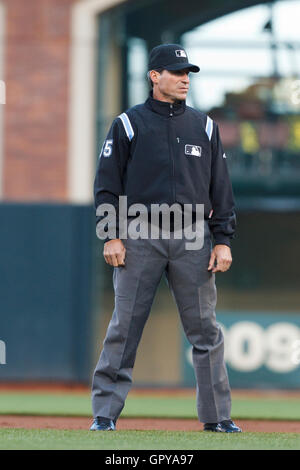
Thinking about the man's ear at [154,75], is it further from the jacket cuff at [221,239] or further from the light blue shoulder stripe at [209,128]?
the jacket cuff at [221,239]

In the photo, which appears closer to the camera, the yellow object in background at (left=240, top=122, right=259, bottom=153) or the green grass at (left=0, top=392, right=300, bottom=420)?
the green grass at (left=0, top=392, right=300, bottom=420)

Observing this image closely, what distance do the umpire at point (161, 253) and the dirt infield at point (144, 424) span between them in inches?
30.2

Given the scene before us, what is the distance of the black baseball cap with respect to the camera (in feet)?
16.5

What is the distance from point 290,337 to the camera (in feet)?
33.6

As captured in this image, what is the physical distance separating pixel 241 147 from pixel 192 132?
5.98 meters

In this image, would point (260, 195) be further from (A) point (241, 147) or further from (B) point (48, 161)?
(B) point (48, 161)

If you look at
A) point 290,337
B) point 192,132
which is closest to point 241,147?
point 290,337

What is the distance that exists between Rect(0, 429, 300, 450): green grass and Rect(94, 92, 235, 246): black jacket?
0.99 meters

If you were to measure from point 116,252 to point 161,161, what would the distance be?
492mm

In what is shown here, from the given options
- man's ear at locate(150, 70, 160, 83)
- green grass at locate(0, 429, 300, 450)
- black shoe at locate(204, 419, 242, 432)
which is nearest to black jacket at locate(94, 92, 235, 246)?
man's ear at locate(150, 70, 160, 83)

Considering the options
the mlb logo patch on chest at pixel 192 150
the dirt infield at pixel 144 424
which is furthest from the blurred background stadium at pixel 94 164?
the mlb logo patch on chest at pixel 192 150

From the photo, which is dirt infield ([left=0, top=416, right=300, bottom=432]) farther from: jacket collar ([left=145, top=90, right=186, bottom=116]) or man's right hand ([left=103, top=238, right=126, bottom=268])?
jacket collar ([left=145, top=90, right=186, bottom=116])

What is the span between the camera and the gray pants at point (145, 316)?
16.3ft

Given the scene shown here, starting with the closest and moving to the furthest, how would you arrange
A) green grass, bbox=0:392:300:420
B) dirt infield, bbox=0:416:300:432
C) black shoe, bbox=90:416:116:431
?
1. black shoe, bbox=90:416:116:431
2. dirt infield, bbox=0:416:300:432
3. green grass, bbox=0:392:300:420
